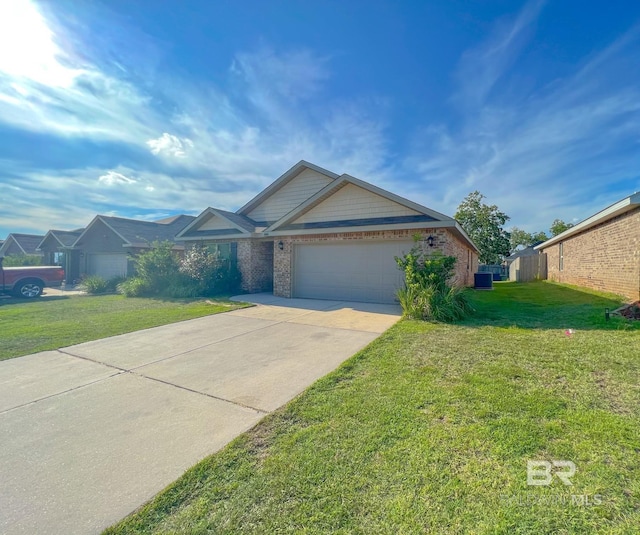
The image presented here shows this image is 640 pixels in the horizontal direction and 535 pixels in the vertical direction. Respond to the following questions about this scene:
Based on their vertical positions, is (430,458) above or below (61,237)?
below

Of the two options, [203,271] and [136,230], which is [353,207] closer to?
[203,271]

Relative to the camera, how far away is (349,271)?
11.2 metres

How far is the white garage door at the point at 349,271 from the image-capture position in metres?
10.5

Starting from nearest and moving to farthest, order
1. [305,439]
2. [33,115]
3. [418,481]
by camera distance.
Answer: [418,481]
[305,439]
[33,115]

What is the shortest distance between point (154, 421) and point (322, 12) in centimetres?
979

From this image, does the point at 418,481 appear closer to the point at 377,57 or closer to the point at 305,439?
the point at 305,439

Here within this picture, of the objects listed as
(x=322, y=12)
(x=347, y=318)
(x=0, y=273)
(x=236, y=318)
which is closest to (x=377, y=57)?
(x=322, y=12)

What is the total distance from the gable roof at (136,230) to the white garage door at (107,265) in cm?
155

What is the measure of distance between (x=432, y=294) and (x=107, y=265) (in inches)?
863

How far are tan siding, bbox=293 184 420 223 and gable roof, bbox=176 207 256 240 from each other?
3532 millimetres

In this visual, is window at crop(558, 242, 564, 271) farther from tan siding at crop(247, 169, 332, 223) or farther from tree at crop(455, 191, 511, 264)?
tree at crop(455, 191, 511, 264)

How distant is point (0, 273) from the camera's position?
13586 mm

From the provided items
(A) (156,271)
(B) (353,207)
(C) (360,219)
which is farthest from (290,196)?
(A) (156,271)

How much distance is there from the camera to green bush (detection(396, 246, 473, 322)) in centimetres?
756
